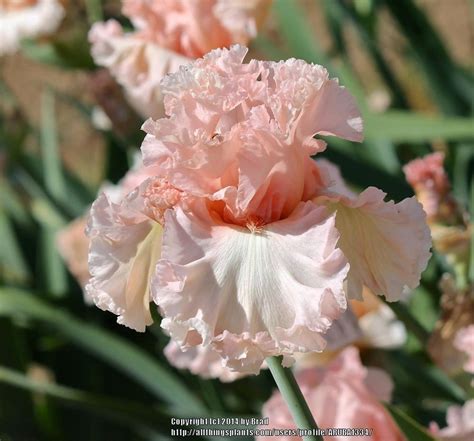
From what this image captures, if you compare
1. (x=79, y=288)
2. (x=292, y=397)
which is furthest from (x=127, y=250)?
(x=79, y=288)

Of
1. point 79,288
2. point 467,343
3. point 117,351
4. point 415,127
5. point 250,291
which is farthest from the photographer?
point 79,288

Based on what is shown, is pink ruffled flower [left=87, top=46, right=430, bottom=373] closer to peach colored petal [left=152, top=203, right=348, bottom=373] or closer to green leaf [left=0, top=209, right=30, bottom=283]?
peach colored petal [left=152, top=203, right=348, bottom=373]

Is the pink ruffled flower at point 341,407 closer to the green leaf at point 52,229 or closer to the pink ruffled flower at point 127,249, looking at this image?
the pink ruffled flower at point 127,249

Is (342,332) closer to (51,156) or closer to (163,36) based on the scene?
(163,36)

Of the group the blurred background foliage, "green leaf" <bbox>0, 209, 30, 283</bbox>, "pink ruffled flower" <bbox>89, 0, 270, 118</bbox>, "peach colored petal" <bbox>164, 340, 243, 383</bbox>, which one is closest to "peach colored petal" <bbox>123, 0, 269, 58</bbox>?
"pink ruffled flower" <bbox>89, 0, 270, 118</bbox>

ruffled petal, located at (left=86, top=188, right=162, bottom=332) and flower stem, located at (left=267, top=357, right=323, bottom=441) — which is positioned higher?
ruffled petal, located at (left=86, top=188, right=162, bottom=332)

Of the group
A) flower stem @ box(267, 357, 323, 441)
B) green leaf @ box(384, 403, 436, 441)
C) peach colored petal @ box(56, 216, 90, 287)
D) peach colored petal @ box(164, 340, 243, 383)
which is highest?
flower stem @ box(267, 357, 323, 441)
